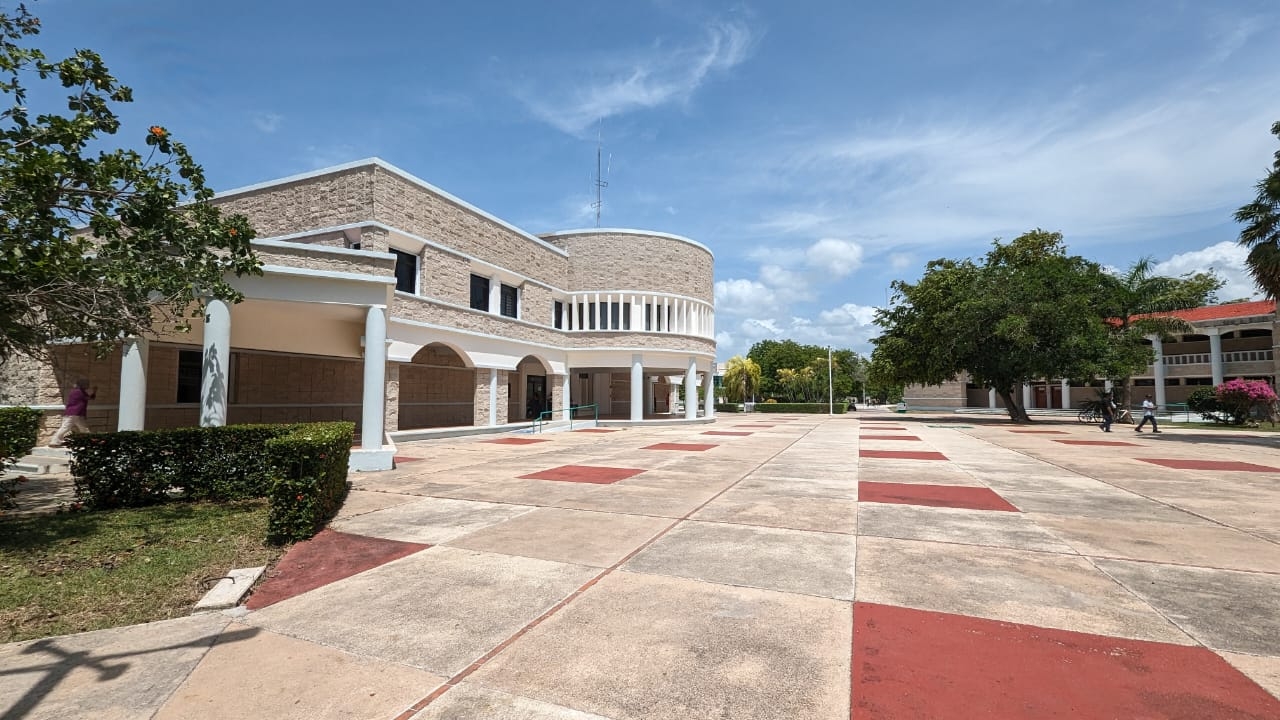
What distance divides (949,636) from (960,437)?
68.5ft

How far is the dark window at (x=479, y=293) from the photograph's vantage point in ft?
78.6

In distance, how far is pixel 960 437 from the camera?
22.0 m

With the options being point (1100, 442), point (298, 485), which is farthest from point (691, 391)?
point (298, 485)

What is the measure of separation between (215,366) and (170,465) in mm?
3251

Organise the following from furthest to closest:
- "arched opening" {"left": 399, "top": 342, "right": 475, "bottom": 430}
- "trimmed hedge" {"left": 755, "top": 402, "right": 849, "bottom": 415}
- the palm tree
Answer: the palm tree, "trimmed hedge" {"left": 755, "top": 402, "right": 849, "bottom": 415}, "arched opening" {"left": 399, "top": 342, "right": 475, "bottom": 430}

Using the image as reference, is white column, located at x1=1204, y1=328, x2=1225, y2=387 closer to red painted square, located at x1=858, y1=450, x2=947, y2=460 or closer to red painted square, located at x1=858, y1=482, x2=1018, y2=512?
red painted square, located at x1=858, y1=450, x2=947, y2=460

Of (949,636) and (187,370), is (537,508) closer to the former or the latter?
(949,636)

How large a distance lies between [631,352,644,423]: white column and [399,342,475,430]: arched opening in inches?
335

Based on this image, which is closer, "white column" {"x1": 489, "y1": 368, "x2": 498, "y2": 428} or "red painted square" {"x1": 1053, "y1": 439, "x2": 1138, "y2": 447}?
"red painted square" {"x1": 1053, "y1": 439, "x2": 1138, "y2": 447}

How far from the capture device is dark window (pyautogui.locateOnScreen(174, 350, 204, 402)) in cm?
1853

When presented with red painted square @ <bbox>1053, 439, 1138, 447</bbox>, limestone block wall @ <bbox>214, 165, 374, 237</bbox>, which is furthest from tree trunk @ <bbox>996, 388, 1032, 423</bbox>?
limestone block wall @ <bbox>214, 165, 374, 237</bbox>

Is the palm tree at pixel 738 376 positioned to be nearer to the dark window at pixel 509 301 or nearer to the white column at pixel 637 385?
the white column at pixel 637 385

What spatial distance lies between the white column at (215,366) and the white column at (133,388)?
1.33 m

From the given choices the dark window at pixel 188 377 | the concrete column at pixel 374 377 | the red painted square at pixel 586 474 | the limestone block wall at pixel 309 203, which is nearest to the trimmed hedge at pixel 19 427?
the concrete column at pixel 374 377
